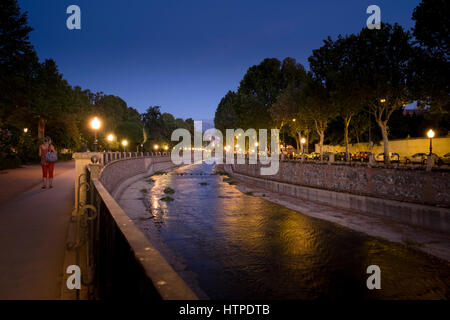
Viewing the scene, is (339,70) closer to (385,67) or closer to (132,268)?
(385,67)

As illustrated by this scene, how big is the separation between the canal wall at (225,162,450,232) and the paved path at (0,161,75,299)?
1554cm

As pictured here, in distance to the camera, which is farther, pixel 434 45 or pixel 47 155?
pixel 434 45

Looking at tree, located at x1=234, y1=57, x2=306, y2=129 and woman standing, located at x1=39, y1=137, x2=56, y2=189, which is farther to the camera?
tree, located at x1=234, y1=57, x2=306, y2=129

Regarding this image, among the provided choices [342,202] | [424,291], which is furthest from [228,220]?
[424,291]

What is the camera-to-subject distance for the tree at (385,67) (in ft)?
85.6

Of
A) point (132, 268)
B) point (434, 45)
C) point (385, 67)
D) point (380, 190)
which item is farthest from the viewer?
point (385, 67)

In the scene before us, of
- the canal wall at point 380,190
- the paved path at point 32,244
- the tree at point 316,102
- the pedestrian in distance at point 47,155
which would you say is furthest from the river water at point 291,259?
the tree at point 316,102

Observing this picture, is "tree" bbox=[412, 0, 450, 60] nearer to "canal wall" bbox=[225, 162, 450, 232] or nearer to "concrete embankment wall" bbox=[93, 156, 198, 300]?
"canal wall" bbox=[225, 162, 450, 232]

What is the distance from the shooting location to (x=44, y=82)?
4828 centimetres

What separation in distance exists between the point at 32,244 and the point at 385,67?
28.0 m

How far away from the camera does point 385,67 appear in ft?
86.7

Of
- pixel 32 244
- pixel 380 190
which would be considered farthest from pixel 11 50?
pixel 380 190

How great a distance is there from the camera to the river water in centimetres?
884

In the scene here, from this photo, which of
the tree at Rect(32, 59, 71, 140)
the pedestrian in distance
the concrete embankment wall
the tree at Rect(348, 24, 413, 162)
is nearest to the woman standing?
the pedestrian in distance
